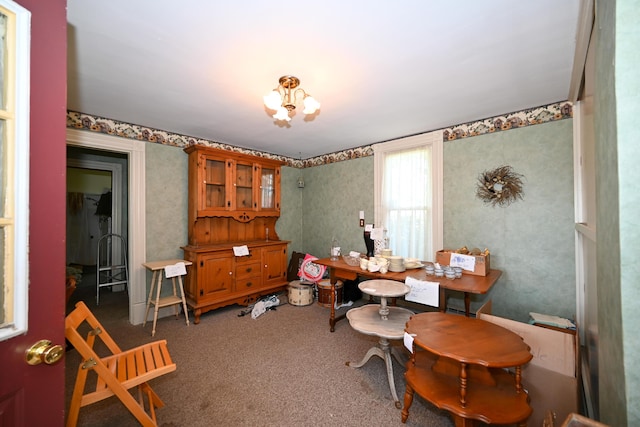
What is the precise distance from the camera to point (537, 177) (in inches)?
102

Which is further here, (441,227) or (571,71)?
(441,227)

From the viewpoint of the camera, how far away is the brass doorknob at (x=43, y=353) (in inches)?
31.2

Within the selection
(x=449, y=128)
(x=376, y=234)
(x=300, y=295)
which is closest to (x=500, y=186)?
(x=449, y=128)

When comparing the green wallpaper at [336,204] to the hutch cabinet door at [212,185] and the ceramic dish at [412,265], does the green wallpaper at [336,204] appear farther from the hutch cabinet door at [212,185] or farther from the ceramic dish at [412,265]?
the hutch cabinet door at [212,185]

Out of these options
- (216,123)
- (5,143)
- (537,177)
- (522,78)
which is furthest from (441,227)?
(5,143)

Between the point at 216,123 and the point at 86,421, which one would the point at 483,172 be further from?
the point at 86,421

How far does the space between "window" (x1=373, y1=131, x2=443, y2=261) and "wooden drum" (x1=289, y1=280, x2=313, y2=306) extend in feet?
4.67

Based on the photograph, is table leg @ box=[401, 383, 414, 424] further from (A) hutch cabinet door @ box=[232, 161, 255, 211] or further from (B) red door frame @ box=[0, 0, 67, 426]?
(A) hutch cabinet door @ box=[232, 161, 255, 211]

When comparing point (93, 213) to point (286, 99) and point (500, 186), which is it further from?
point (500, 186)

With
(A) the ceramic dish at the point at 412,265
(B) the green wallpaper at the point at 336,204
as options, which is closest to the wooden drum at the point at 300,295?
(B) the green wallpaper at the point at 336,204

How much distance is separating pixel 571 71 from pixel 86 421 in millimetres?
4265

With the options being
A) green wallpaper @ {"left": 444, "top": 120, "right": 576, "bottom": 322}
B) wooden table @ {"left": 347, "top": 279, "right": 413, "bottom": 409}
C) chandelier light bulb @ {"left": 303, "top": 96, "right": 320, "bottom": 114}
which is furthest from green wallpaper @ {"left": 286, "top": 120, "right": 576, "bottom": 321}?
chandelier light bulb @ {"left": 303, "top": 96, "right": 320, "bottom": 114}

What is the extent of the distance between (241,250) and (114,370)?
2.07m

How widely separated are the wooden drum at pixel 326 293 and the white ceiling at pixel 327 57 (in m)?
2.29
